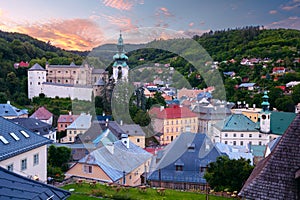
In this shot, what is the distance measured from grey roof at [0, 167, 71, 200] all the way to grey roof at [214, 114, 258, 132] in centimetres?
3135

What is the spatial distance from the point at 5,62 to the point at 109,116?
40464 millimetres

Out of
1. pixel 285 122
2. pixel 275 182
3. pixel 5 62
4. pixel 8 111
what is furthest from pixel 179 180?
pixel 5 62

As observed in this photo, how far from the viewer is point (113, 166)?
18.0 metres

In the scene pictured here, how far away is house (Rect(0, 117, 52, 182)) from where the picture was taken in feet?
45.3

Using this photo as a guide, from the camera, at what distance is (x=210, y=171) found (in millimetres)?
14758

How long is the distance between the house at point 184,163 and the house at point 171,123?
7.84 ft

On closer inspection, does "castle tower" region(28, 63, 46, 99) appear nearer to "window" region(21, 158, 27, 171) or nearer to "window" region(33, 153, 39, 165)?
"window" region(33, 153, 39, 165)

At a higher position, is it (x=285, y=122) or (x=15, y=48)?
(x=15, y=48)

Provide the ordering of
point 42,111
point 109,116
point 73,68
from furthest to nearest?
point 73,68 < point 42,111 < point 109,116

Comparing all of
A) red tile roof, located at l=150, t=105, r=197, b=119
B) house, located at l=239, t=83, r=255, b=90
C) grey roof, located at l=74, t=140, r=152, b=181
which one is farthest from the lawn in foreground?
house, located at l=239, t=83, r=255, b=90

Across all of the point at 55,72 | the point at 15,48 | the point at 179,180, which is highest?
the point at 15,48

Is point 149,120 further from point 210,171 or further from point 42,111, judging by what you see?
point 42,111

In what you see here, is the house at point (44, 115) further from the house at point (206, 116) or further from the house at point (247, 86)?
the house at point (247, 86)

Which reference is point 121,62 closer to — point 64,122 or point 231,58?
point 64,122
